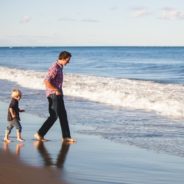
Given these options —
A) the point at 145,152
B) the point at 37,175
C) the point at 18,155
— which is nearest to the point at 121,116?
the point at 145,152

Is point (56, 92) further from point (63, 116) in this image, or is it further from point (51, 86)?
point (63, 116)

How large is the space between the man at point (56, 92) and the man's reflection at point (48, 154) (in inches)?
13.7

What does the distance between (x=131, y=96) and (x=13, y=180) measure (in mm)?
11536

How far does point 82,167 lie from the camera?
702 cm

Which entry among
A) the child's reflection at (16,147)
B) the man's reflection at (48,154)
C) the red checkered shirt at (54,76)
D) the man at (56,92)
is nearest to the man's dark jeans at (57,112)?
the man at (56,92)

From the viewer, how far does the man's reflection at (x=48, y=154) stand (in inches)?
284

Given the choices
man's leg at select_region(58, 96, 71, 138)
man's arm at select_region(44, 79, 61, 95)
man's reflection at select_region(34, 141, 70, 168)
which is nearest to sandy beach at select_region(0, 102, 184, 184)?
man's reflection at select_region(34, 141, 70, 168)

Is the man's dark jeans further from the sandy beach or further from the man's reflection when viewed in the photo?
the man's reflection

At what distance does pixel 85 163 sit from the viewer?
7309mm

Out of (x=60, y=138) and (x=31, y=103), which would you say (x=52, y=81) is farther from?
(x=31, y=103)

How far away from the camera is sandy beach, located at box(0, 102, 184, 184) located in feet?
20.9

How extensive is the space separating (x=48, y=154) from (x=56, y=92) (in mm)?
1344

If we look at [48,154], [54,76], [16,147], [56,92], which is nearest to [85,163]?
[48,154]

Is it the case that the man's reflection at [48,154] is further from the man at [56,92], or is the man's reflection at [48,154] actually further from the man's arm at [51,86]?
the man's arm at [51,86]
